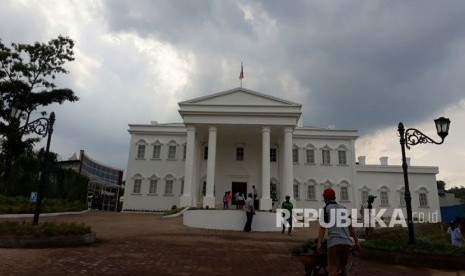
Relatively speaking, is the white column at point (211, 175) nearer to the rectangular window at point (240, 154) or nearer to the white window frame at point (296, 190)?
the rectangular window at point (240, 154)

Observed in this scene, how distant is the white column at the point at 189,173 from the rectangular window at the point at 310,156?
12631mm

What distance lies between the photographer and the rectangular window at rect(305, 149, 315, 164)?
3431 cm

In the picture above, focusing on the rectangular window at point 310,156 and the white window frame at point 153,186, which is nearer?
the white window frame at point 153,186

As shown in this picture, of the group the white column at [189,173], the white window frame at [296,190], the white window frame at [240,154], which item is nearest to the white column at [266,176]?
the white column at [189,173]

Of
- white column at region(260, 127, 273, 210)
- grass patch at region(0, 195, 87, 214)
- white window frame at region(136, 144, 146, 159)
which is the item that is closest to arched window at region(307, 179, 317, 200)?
white column at region(260, 127, 273, 210)

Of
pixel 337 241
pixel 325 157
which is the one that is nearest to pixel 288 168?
pixel 325 157

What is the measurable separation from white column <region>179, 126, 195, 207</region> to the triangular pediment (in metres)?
2.60

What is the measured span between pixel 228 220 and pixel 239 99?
12960 mm

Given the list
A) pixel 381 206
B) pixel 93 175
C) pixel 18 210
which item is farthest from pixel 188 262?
pixel 93 175

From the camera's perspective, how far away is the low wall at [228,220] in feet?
61.7

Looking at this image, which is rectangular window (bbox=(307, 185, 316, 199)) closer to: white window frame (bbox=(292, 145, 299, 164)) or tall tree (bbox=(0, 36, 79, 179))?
white window frame (bbox=(292, 145, 299, 164))

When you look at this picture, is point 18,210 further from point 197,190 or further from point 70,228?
point 197,190

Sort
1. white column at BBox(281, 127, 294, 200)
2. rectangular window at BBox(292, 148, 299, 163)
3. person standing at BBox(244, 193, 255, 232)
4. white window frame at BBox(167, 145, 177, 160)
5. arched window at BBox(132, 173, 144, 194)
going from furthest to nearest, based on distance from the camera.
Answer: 1. white window frame at BBox(167, 145, 177, 160)
2. rectangular window at BBox(292, 148, 299, 163)
3. arched window at BBox(132, 173, 144, 194)
4. white column at BBox(281, 127, 294, 200)
5. person standing at BBox(244, 193, 255, 232)

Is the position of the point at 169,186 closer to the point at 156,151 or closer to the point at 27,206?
the point at 156,151
